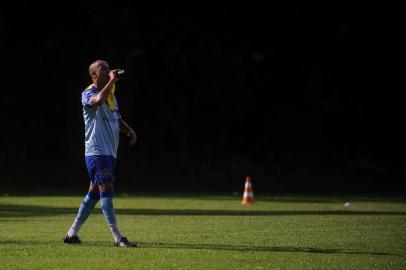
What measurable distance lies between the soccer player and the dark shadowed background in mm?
20385

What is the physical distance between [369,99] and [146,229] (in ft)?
88.9

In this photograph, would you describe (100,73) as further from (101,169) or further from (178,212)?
(178,212)

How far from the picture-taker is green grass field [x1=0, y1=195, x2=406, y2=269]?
9680 millimetres

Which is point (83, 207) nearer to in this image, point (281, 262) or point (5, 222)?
point (281, 262)

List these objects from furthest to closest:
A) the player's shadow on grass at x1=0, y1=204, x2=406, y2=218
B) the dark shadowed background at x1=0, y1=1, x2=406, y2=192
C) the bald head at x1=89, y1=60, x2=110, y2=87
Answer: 1. the dark shadowed background at x1=0, y1=1, x2=406, y2=192
2. the player's shadow on grass at x1=0, y1=204, x2=406, y2=218
3. the bald head at x1=89, y1=60, x2=110, y2=87

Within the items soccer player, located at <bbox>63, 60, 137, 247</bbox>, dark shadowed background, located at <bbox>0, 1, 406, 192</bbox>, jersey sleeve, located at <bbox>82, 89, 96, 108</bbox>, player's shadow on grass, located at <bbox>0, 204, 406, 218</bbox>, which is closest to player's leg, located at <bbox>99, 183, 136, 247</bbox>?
soccer player, located at <bbox>63, 60, 137, 247</bbox>

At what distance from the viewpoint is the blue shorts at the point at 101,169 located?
36.2 feet

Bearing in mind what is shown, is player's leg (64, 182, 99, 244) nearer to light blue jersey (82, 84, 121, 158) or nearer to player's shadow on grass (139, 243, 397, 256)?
light blue jersey (82, 84, 121, 158)

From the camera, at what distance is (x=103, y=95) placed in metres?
10.8

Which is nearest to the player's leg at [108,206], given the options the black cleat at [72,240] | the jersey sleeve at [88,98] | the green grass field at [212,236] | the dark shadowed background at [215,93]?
the green grass field at [212,236]

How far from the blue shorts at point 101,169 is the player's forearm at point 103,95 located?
64 cm

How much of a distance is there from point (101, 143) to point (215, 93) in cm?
2633

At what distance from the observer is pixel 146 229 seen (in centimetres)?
1408

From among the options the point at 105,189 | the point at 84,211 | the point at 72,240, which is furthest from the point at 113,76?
the point at 72,240
